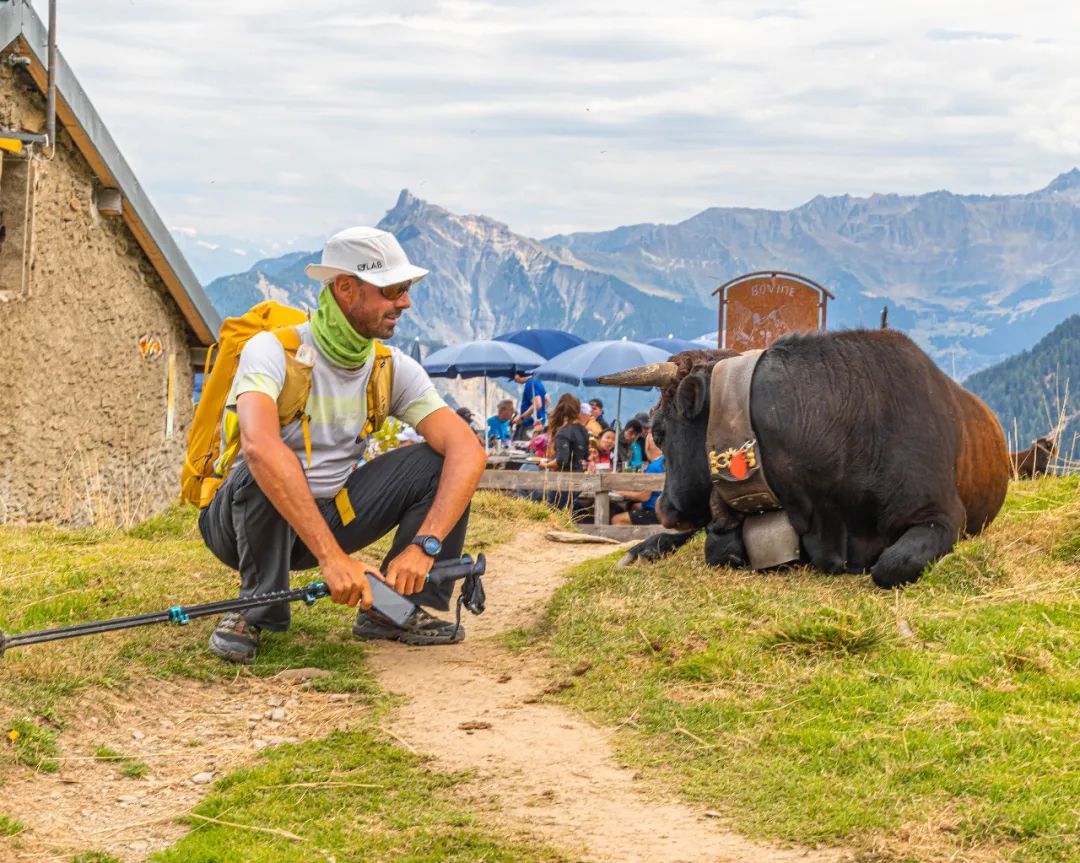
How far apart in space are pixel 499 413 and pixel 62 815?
18.9 m

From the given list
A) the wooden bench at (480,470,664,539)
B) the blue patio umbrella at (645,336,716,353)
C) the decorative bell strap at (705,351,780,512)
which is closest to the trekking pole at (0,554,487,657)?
the decorative bell strap at (705,351,780,512)

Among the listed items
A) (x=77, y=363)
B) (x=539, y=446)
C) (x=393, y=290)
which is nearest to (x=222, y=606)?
(x=393, y=290)

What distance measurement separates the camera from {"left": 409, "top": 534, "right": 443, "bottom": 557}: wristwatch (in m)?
5.88

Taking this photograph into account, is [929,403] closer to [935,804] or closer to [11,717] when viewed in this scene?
[935,804]

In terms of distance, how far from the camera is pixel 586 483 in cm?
1412

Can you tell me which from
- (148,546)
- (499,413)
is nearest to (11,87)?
(148,546)

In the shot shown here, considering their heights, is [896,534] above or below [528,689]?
above

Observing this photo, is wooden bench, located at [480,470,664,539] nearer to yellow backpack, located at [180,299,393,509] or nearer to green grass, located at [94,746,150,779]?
yellow backpack, located at [180,299,393,509]

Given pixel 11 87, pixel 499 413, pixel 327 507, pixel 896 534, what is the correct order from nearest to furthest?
pixel 327 507, pixel 896 534, pixel 11 87, pixel 499 413

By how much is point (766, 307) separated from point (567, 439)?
2837 mm

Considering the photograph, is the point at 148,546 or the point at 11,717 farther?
the point at 148,546

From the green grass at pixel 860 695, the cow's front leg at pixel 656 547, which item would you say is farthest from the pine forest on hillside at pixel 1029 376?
the green grass at pixel 860 695

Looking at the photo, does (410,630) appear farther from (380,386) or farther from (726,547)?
(726,547)

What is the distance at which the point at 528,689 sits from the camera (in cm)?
585
